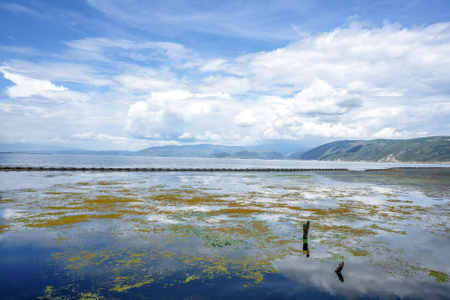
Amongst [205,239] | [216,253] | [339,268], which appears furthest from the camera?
[205,239]

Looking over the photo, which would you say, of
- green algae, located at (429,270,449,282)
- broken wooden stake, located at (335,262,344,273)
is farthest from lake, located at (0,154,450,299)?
broken wooden stake, located at (335,262,344,273)

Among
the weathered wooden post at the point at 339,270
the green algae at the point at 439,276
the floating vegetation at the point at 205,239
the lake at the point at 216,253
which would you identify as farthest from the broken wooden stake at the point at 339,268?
the green algae at the point at 439,276

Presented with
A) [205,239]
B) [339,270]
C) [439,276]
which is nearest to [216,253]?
[205,239]

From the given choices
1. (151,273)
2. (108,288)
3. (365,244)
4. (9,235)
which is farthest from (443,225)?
(9,235)

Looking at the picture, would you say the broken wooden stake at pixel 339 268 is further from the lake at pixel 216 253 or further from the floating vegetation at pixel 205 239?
the floating vegetation at pixel 205 239

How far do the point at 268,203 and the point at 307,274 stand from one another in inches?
971

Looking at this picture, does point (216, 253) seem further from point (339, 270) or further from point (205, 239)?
point (339, 270)

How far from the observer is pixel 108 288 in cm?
1312

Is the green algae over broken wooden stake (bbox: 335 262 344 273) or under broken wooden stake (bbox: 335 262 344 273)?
under

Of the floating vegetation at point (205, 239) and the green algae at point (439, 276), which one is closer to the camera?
the floating vegetation at point (205, 239)

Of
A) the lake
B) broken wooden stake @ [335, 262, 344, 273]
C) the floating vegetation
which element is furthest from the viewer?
broken wooden stake @ [335, 262, 344, 273]

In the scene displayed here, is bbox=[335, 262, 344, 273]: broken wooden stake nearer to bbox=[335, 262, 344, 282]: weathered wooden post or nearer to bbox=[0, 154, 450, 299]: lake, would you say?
bbox=[335, 262, 344, 282]: weathered wooden post

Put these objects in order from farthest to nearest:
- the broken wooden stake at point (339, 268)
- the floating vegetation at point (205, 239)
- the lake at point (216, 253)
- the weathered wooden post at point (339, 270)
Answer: the broken wooden stake at point (339, 268)
the weathered wooden post at point (339, 270)
the floating vegetation at point (205, 239)
the lake at point (216, 253)

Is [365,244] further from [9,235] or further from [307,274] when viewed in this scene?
[9,235]
